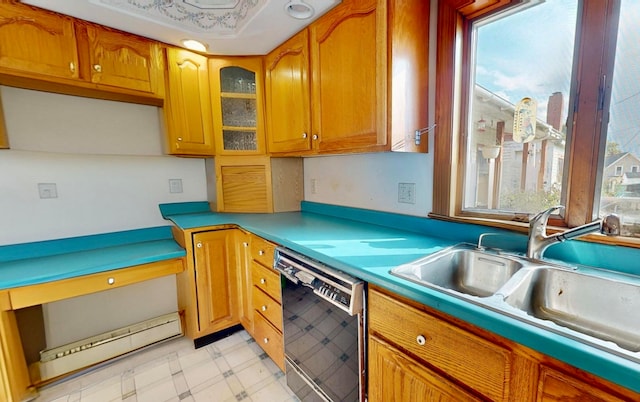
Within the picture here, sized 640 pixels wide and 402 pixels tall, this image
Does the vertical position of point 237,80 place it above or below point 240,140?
above

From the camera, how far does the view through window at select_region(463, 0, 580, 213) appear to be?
0.99 meters

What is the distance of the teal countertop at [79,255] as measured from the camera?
138 cm

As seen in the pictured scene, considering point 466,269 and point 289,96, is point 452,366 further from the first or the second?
point 289,96

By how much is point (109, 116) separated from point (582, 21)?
2544mm

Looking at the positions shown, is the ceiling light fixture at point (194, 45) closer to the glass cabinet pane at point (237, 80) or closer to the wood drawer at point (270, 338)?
the glass cabinet pane at point (237, 80)

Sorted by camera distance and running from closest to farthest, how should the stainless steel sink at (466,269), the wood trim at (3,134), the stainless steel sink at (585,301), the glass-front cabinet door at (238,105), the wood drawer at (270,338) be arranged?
1. the stainless steel sink at (585,301)
2. the stainless steel sink at (466,269)
3. the wood trim at (3,134)
4. the wood drawer at (270,338)
5. the glass-front cabinet door at (238,105)

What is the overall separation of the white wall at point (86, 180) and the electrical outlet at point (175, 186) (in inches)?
1.2

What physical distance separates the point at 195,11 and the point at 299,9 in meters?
0.58

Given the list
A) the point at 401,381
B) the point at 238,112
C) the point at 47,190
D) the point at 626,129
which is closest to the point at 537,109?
the point at 626,129

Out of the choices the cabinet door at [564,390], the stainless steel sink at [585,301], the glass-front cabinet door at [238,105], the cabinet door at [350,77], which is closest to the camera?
the cabinet door at [564,390]

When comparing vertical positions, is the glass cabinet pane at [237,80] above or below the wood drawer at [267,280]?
above

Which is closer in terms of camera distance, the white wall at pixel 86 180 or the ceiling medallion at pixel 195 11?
the ceiling medallion at pixel 195 11

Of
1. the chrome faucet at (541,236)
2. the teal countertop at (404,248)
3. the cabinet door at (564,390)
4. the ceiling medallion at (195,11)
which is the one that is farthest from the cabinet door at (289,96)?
the cabinet door at (564,390)

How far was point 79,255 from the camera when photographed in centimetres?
166
